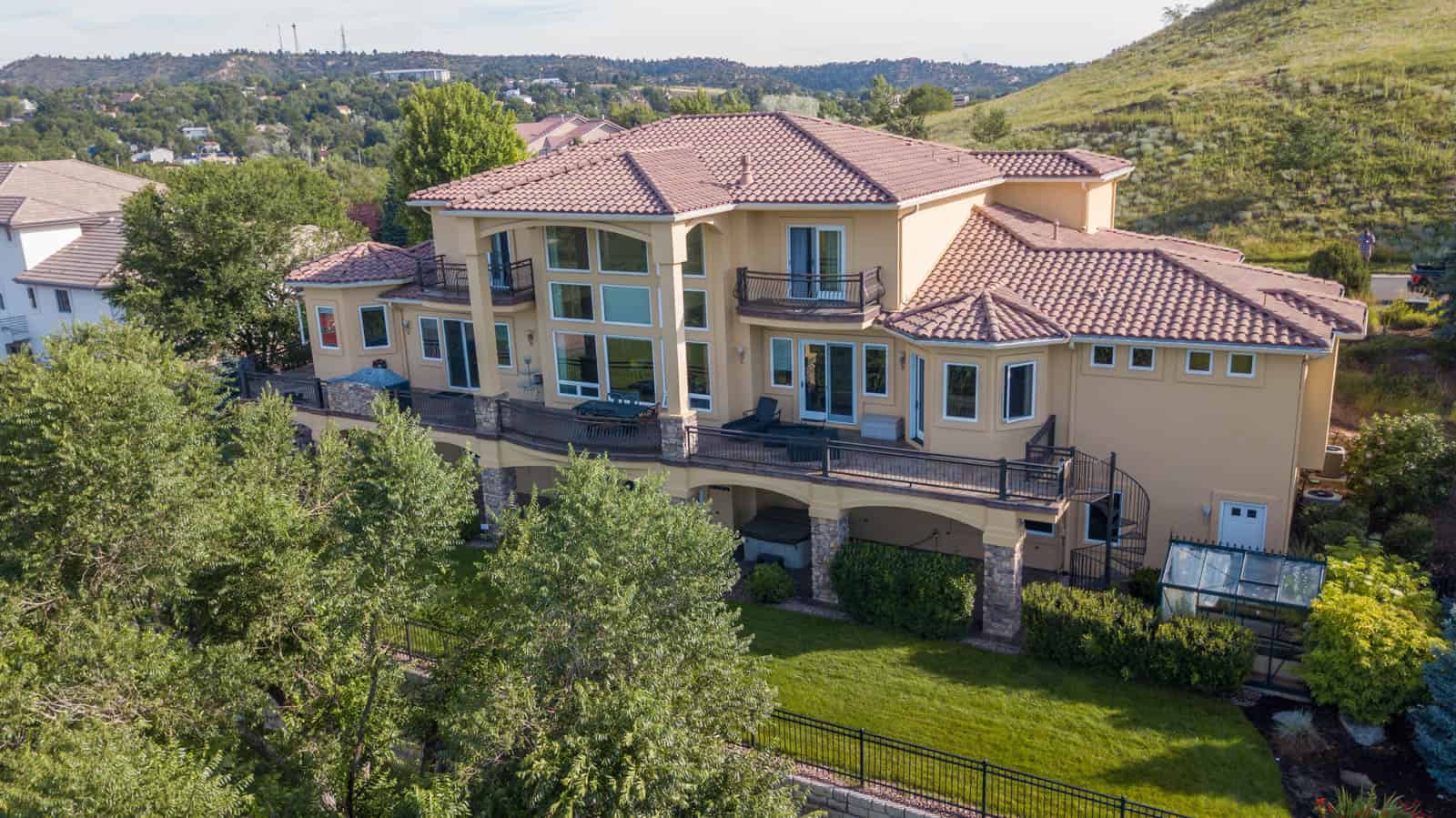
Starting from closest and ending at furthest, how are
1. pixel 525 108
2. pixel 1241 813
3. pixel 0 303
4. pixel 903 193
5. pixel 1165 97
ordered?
pixel 1241 813, pixel 903 193, pixel 0 303, pixel 1165 97, pixel 525 108

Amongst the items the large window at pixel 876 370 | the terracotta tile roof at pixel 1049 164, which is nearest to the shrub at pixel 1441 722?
the large window at pixel 876 370

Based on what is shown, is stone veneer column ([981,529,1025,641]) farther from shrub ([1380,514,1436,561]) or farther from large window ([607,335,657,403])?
large window ([607,335,657,403])

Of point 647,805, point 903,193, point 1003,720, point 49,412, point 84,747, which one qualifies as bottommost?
point 1003,720

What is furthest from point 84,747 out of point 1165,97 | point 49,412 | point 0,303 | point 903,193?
point 1165,97

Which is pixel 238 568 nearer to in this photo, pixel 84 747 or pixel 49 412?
pixel 49 412

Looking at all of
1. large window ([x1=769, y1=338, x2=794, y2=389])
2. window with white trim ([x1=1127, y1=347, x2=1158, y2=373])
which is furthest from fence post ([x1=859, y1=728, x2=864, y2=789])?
large window ([x1=769, y1=338, x2=794, y2=389])
